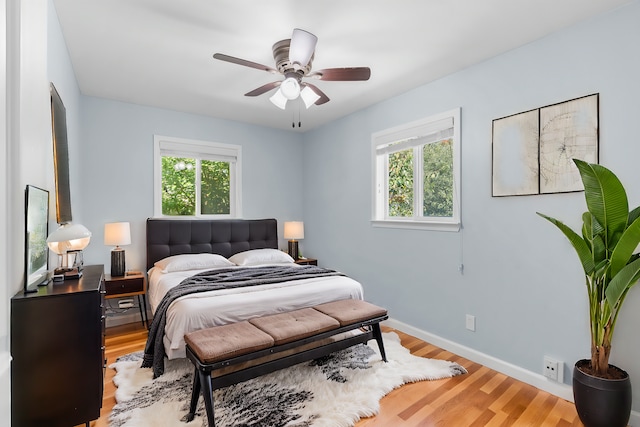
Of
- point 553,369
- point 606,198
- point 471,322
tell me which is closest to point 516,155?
point 606,198

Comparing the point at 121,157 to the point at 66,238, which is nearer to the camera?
the point at 66,238

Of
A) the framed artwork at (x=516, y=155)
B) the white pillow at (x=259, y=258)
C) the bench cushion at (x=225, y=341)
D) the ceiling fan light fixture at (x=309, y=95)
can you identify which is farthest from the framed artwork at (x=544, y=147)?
the white pillow at (x=259, y=258)

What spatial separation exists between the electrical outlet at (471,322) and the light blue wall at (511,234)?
0.04 meters

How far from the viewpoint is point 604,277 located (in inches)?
74.4

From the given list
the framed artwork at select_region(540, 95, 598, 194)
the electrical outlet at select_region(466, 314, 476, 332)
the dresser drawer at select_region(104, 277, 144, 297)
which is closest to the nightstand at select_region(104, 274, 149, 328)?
the dresser drawer at select_region(104, 277, 144, 297)

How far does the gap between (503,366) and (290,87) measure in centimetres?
272

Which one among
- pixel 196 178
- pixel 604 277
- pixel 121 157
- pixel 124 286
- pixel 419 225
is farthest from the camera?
pixel 196 178

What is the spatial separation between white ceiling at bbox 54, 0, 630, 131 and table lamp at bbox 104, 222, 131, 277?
56.9 inches

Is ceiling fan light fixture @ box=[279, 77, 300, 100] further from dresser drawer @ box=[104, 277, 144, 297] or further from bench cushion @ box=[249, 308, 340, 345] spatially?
dresser drawer @ box=[104, 277, 144, 297]

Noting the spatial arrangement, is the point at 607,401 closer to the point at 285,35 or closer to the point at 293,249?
the point at 285,35

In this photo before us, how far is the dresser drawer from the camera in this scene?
3.34m

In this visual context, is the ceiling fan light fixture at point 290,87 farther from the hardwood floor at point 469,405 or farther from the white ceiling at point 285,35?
the hardwood floor at point 469,405

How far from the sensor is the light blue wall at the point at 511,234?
2049mm

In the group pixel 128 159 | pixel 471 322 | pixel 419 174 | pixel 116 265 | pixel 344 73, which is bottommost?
pixel 471 322
